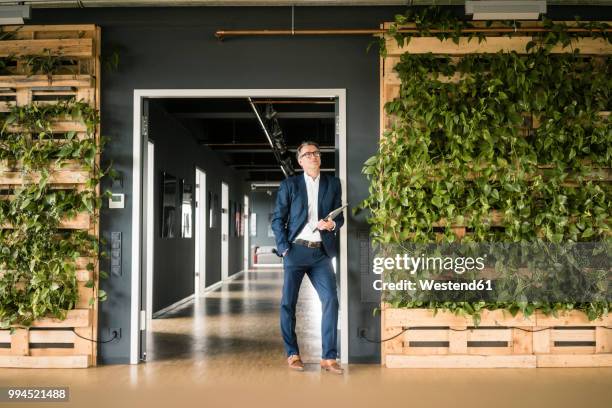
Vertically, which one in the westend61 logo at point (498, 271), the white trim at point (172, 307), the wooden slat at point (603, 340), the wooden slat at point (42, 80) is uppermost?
the wooden slat at point (42, 80)

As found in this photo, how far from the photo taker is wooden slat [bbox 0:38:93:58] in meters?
4.66

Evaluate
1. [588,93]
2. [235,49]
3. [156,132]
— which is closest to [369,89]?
[235,49]

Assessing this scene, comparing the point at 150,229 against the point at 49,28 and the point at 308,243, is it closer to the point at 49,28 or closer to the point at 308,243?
the point at 49,28

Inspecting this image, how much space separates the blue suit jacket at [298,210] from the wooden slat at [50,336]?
1.71 metres

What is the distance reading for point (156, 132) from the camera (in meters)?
8.00

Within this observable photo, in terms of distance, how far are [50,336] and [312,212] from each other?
214 centimetres

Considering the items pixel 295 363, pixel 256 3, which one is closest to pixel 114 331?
pixel 295 363

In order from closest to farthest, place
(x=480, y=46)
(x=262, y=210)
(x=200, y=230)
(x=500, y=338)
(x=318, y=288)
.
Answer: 1. (x=318, y=288)
2. (x=500, y=338)
3. (x=480, y=46)
4. (x=200, y=230)
5. (x=262, y=210)

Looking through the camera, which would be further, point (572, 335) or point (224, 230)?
point (224, 230)

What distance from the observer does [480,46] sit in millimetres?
4613

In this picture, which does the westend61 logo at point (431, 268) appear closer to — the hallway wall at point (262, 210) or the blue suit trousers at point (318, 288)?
the blue suit trousers at point (318, 288)

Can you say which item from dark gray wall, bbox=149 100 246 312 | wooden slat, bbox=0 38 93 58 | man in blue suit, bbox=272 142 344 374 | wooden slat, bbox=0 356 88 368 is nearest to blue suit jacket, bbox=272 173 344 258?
man in blue suit, bbox=272 142 344 374

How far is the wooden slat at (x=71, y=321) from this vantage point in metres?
4.54

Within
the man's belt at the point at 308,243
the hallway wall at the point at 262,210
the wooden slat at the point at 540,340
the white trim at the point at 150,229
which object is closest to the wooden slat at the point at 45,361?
the man's belt at the point at 308,243
